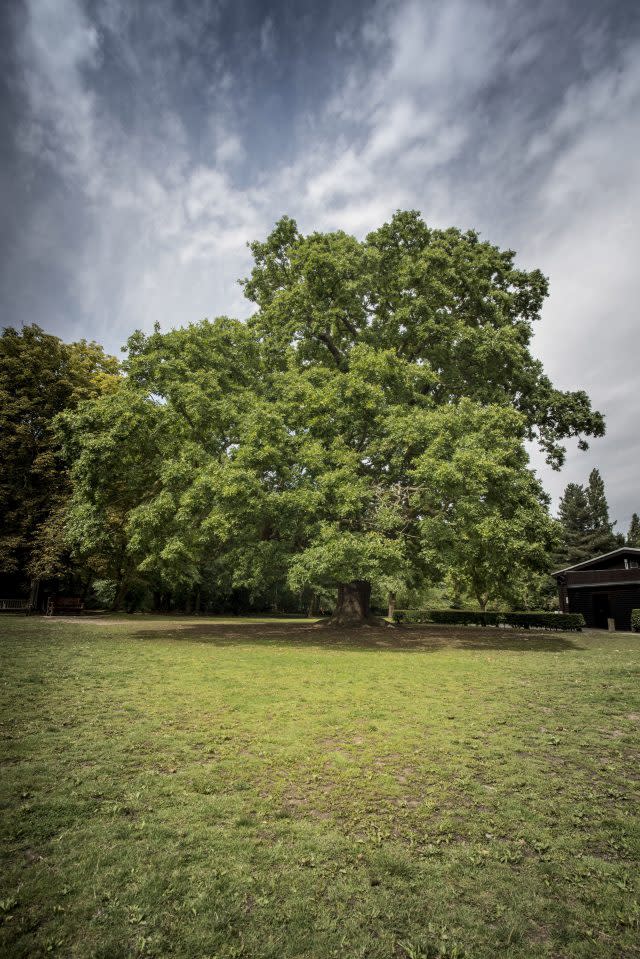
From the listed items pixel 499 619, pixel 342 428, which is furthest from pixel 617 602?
pixel 342 428

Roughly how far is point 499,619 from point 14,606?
119 feet

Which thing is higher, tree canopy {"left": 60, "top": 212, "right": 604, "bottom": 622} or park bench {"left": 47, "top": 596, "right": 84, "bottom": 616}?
tree canopy {"left": 60, "top": 212, "right": 604, "bottom": 622}

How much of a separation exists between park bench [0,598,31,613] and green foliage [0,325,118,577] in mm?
1993

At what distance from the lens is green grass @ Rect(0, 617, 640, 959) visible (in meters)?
2.69

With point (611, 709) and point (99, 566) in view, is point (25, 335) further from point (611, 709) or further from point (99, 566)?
point (611, 709)

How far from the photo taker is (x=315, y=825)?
388 cm

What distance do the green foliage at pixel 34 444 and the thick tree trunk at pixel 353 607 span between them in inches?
707

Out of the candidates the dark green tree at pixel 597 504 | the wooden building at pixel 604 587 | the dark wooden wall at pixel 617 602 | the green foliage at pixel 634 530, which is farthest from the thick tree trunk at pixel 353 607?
the green foliage at pixel 634 530

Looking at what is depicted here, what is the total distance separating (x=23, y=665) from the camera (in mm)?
10383

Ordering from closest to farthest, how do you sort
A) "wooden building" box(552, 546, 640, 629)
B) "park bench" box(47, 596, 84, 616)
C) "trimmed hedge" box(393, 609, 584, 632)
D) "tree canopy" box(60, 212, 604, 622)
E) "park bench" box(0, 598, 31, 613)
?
"tree canopy" box(60, 212, 604, 622) < "park bench" box(47, 596, 84, 616) < "park bench" box(0, 598, 31, 613) < "trimmed hedge" box(393, 609, 584, 632) < "wooden building" box(552, 546, 640, 629)

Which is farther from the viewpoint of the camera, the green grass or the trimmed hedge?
the trimmed hedge

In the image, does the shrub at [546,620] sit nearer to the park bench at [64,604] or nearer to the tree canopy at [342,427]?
the tree canopy at [342,427]

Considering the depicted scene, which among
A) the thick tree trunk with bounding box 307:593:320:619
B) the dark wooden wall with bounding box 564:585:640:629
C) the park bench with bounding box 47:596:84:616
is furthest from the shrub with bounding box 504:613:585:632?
the park bench with bounding box 47:596:84:616

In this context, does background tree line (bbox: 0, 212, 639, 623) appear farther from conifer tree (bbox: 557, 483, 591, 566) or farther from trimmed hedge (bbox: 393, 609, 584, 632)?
conifer tree (bbox: 557, 483, 591, 566)
